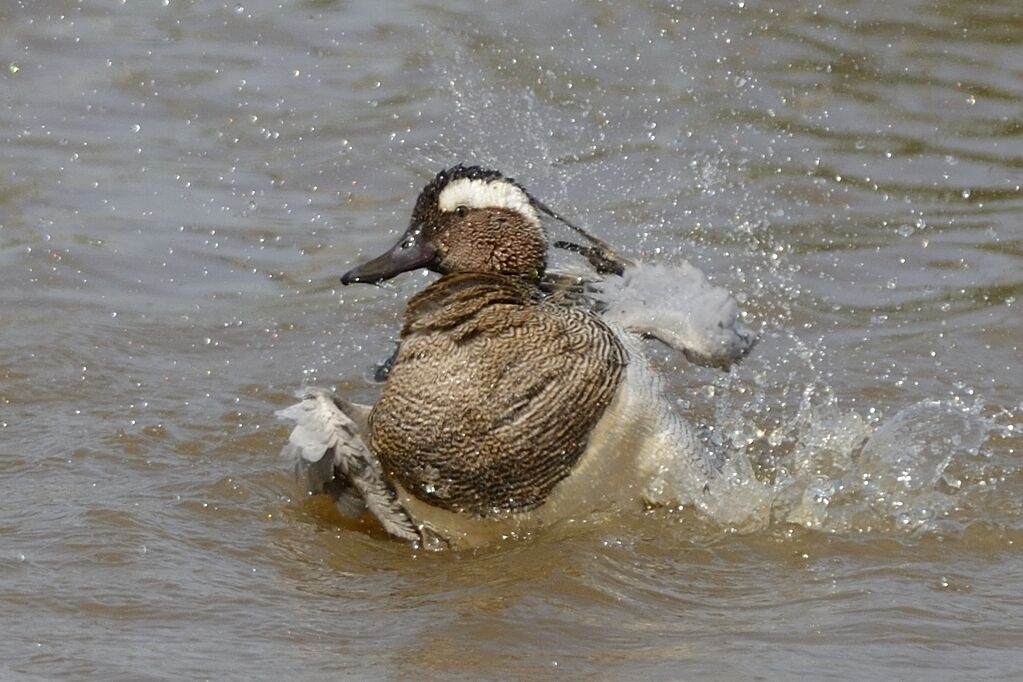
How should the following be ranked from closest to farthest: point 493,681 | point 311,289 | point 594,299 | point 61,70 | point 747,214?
point 493,681 → point 594,299 → point 311,289 → point 747,214 → point 61,70

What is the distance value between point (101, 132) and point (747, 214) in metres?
3.21

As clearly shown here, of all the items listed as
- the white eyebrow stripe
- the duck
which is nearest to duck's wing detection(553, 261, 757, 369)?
the duck

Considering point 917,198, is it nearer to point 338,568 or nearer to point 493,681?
point 338,568

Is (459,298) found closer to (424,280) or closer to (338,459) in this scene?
(338,459)

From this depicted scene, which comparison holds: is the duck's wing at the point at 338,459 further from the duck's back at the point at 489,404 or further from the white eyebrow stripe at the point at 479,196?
the white eyebrow stripe at the point at 479,196

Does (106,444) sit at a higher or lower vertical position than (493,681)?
lower

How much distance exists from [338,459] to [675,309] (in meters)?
1.15

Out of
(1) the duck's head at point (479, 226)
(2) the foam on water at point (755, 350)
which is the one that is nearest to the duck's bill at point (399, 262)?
(1) the duck's head at point (479, 226)

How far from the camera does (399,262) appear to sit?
5.66 meters

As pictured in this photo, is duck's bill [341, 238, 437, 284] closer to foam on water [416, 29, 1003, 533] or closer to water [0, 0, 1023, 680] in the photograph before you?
water [0, 0, 1023, 680]

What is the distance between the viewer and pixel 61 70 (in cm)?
994

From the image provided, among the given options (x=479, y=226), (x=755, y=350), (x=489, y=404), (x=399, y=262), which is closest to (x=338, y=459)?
(x=489, y=404)

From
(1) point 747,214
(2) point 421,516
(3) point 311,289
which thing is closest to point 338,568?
(2) point 421,516

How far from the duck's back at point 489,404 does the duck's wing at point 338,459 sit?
0.07m
